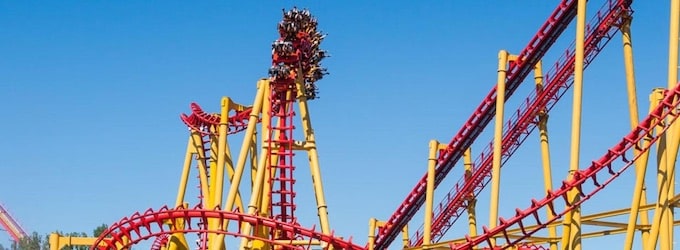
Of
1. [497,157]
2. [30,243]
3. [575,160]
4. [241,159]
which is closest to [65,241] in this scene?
[241,159]

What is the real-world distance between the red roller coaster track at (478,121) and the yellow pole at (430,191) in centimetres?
112

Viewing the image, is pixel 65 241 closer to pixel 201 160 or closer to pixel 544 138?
pixel 201 160

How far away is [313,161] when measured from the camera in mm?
23734

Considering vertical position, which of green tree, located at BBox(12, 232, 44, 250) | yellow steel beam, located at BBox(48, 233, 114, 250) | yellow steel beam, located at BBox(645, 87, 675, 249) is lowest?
yellow steel beam, located at BBox(645, 87, 675, 249)

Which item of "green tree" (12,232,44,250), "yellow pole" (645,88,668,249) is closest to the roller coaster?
"yellow pole" (645,88,668,249)

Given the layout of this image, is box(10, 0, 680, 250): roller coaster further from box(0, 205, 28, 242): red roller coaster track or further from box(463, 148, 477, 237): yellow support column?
box(0, 205, 28, 242): red roller coaster track

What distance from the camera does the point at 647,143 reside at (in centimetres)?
1633

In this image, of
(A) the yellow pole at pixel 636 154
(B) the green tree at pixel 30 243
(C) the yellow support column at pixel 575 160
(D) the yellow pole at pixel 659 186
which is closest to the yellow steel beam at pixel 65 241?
(C) the yellow support column at pixel 575 160

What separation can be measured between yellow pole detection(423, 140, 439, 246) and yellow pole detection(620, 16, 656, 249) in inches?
175

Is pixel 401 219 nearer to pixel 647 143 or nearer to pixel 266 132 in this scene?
pixel 266 132

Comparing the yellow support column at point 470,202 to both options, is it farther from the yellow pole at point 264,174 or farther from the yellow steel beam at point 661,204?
the yellow steel beam at point 661,204

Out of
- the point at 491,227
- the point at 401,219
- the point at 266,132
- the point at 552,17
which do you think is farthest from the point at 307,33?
the point at 491,227

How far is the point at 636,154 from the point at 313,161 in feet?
29.3

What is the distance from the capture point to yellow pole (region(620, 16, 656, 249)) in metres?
15.5
